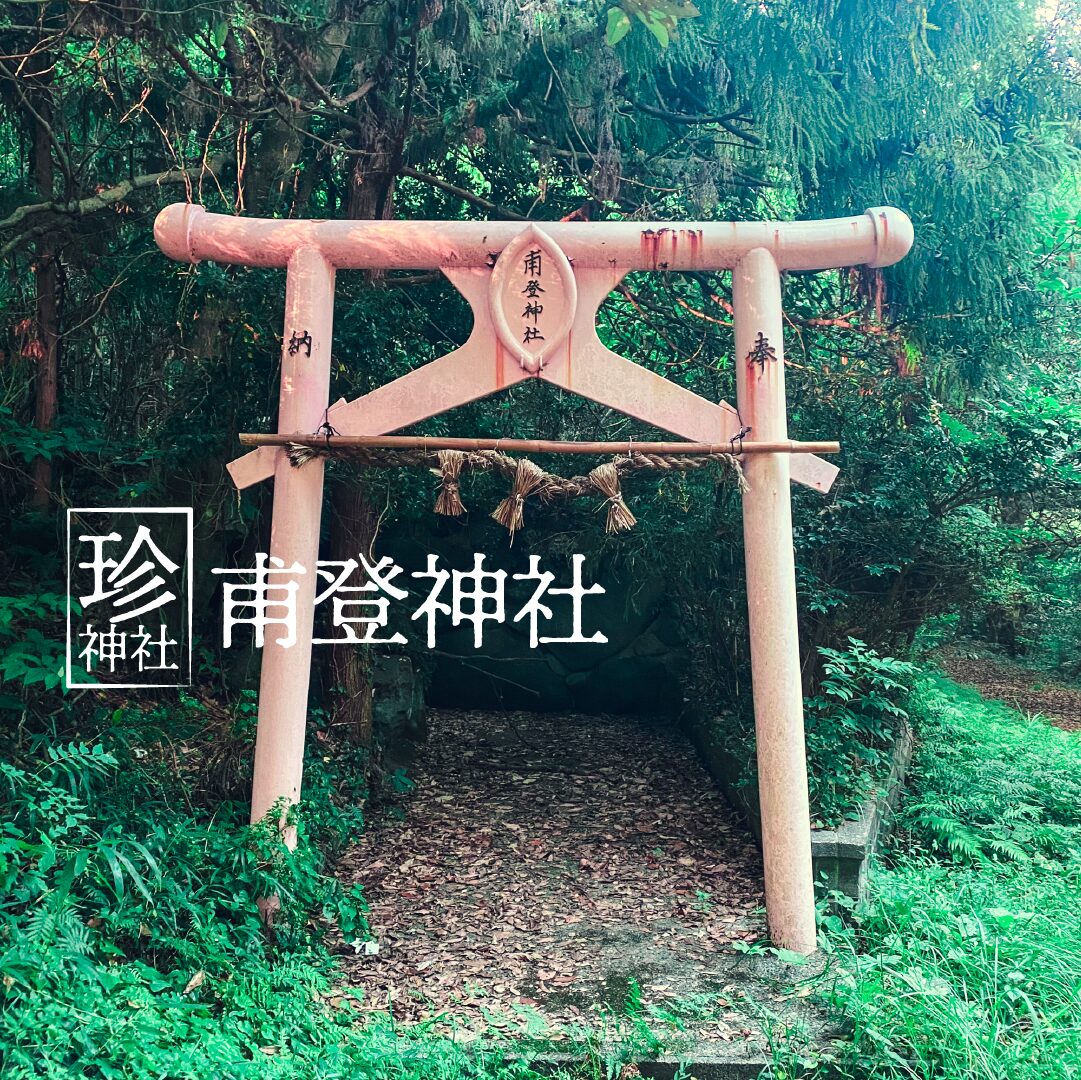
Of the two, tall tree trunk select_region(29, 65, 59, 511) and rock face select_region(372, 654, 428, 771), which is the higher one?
tall tree trunk select_region(29, 65, 59, 511)

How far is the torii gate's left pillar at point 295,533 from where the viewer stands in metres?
4.02

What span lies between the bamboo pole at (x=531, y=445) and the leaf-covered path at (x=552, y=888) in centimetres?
211

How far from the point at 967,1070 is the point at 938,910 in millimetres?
1272

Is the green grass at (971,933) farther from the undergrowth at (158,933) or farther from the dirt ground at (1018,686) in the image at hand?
the dirt ground at (1018,686)

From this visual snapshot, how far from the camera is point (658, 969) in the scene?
3941 mm

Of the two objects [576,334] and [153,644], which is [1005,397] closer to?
[576,334]

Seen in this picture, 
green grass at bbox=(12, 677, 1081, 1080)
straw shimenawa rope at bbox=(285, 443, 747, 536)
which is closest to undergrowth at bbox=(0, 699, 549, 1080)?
green grass at bbox=(12, 677, 1081, 1080)

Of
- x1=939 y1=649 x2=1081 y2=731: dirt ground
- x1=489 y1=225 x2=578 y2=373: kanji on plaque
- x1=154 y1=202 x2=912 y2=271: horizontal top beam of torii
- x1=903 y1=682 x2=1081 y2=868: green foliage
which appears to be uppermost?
x1=154 y1=202 x2=912 y2=271: horizontal top beam of torii

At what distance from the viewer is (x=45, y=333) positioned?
590cm

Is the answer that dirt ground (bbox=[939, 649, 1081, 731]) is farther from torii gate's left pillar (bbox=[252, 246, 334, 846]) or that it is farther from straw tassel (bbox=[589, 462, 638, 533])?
torii gate's left pillar (bbox=[252, 246, 334, 846])

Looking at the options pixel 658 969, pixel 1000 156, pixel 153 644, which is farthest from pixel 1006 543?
pixel 153 644

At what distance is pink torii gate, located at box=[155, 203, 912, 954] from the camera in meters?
4.04

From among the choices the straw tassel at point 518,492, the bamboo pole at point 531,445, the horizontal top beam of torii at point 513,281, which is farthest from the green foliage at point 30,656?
the straw tassel at point 518,492

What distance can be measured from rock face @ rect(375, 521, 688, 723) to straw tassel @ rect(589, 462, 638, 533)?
3322 mm
